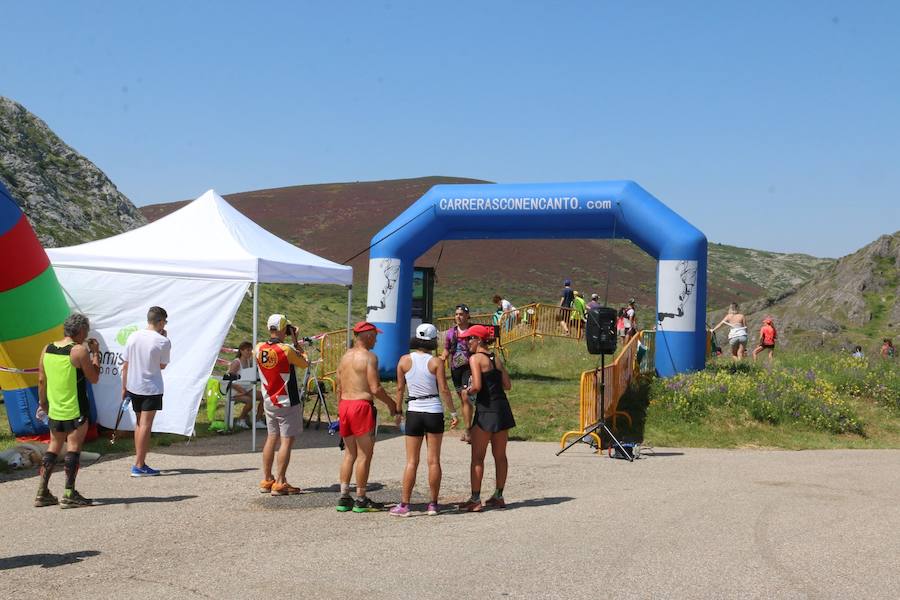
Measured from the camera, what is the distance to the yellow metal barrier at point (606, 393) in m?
13.1

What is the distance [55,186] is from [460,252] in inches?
1792

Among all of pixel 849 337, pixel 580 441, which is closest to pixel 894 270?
pixel 849 337

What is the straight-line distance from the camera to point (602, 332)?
40.9 feet

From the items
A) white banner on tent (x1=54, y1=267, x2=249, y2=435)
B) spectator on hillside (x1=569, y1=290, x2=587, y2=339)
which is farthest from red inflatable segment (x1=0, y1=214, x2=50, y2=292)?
spectator on hillside (x1=569, y1=290, x2=587, y2=339)

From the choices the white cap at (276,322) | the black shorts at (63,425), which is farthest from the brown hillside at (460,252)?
the black shorts at (63,425)

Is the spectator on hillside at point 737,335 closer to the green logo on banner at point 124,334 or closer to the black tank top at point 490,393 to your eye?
the black tank top at point 490,393

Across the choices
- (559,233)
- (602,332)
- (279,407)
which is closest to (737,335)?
(559,233)

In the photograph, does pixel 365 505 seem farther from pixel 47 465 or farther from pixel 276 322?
pixel 47 465

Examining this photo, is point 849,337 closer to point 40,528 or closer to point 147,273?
point 147,273

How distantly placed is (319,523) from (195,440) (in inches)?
228

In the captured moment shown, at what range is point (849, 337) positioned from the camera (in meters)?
32.5

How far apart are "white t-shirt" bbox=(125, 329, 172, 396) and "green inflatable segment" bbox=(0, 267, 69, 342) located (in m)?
2.42

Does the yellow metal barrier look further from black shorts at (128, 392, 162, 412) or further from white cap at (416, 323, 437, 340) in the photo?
black shorts at (128, 392, 162, 412)

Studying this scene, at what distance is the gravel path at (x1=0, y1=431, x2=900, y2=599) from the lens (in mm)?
5930
